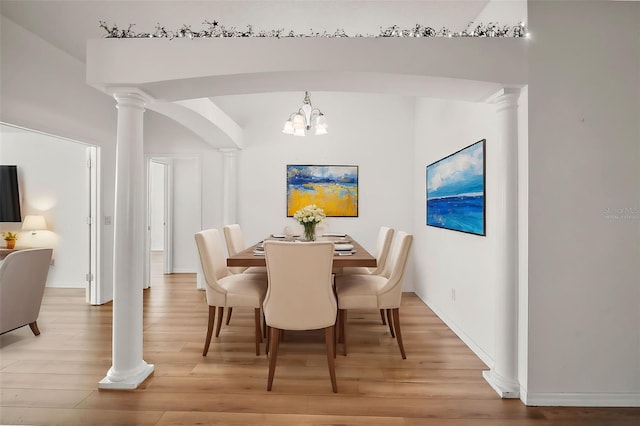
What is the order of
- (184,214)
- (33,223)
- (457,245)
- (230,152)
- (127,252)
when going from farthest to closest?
(184,214), (230,152), (33,223), (457,245), (127,252)

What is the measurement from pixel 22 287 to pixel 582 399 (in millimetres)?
4347

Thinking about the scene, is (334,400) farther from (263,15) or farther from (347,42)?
(263,15)

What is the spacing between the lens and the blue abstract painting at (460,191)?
2800 millimetres

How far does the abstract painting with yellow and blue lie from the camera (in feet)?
16.6

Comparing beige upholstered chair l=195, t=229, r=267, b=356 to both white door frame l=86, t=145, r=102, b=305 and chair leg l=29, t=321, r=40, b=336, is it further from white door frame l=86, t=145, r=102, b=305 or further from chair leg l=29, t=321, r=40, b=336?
white door frame l=86, t=145, r=102, b=305

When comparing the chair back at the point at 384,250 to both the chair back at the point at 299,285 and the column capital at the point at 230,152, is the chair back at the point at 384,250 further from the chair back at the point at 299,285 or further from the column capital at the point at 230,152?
the column capital at the point at 230,152

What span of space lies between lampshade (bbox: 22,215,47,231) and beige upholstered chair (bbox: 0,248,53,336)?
2.07m

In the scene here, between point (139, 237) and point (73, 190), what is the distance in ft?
11.2

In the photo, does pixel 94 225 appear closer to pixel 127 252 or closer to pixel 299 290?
pixel 127 252

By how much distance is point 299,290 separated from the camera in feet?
7.44

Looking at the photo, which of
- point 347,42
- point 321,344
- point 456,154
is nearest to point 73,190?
point 321,344

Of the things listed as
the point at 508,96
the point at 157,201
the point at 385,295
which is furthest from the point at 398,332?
the point at 157,201

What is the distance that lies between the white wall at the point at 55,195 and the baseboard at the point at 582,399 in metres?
5.43

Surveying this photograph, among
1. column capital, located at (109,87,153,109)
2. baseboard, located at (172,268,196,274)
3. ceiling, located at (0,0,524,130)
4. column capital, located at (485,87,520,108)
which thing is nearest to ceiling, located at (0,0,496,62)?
ceiling, located at (0,0,524,130)
